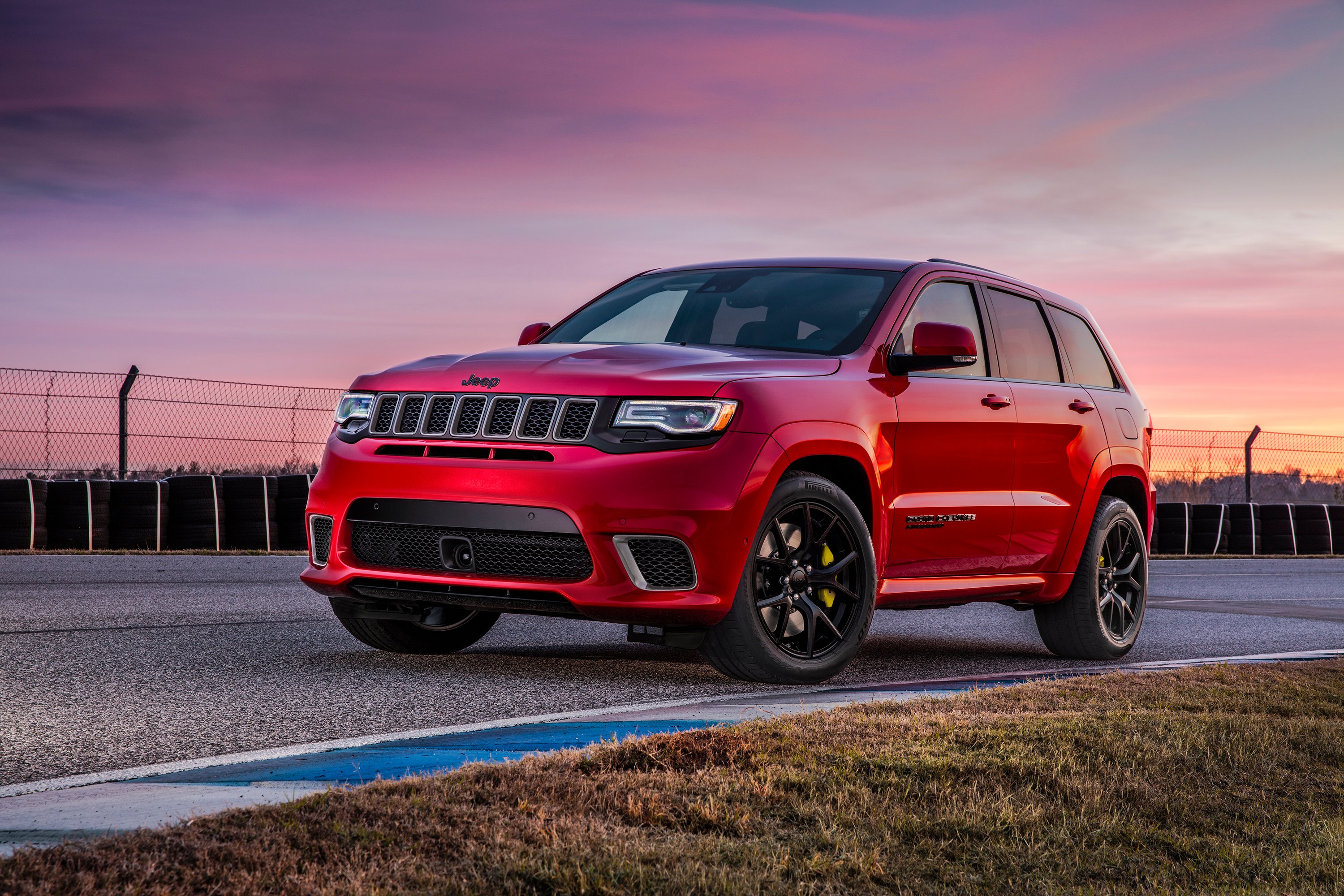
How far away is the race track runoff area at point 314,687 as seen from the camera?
409 centimetres

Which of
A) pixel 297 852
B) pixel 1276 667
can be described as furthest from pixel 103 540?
pixel 297 852

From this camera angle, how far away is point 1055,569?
802 cm

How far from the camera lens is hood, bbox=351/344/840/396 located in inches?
232

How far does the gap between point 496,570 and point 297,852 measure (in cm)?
293

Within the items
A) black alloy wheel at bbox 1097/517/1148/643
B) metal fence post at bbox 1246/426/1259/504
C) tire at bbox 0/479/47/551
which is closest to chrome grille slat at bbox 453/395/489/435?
black alloy wheel at bbox 1097/517/1148/643

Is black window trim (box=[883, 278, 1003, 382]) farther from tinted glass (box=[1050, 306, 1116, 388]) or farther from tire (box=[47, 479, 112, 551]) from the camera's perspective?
tire (box=[47, 479, 112, 551])

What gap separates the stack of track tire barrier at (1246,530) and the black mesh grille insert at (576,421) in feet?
64.5

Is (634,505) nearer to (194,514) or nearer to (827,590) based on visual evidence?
(827,590)

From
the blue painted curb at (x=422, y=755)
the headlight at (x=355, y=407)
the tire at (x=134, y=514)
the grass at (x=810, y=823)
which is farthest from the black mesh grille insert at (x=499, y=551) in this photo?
the tire at (x=134, y=514)

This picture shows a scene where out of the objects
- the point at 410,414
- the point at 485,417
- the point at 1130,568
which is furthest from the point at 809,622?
the point at 1130,568

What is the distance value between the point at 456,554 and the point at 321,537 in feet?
2.76

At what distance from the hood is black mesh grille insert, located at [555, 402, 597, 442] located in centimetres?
5

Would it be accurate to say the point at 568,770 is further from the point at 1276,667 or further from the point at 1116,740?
the point at 1276,667

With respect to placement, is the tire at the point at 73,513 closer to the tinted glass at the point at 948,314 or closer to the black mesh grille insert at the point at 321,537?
the black mesh grille insert at the point at 321,537
